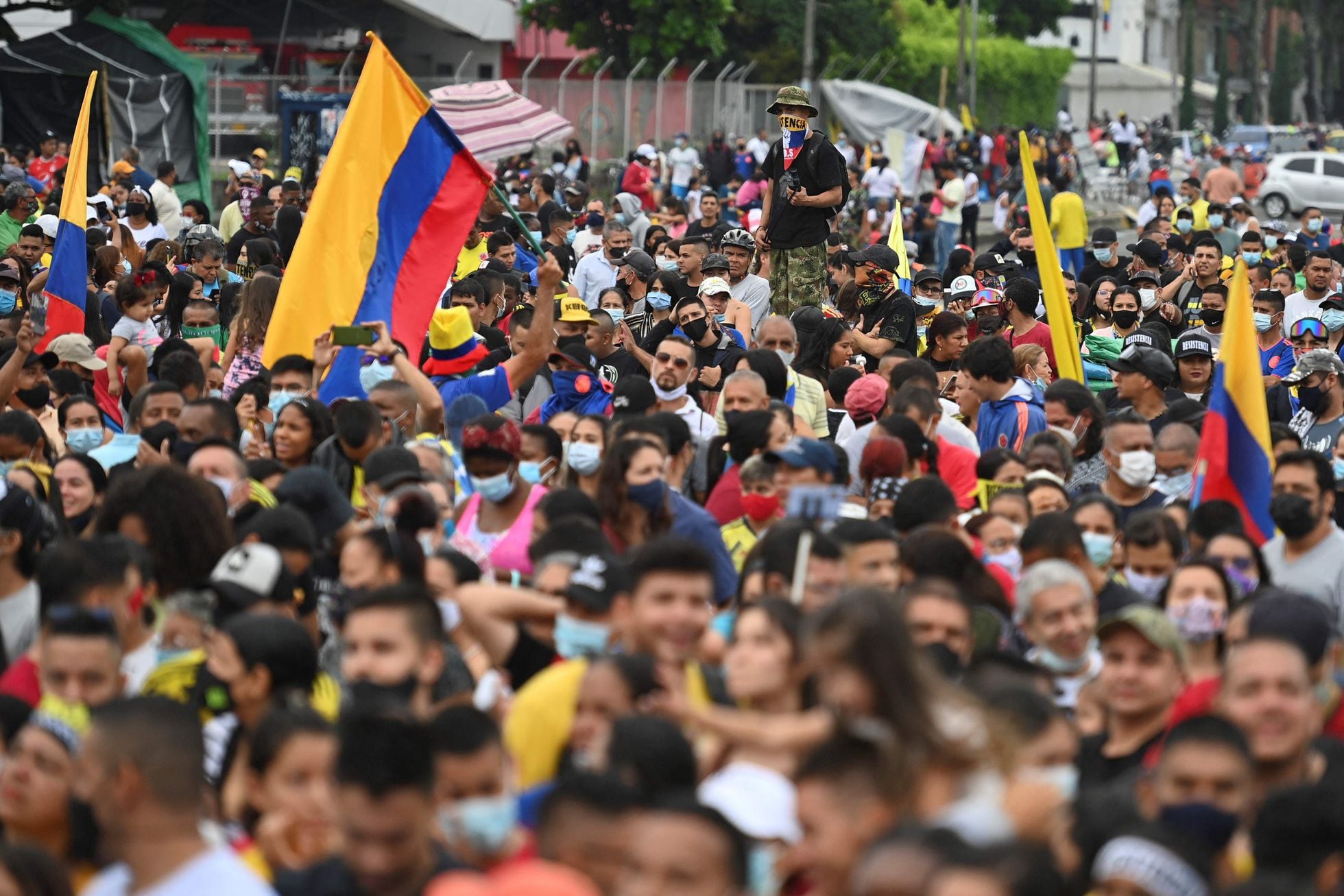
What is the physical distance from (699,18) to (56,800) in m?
40.3

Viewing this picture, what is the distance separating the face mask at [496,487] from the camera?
743 centimetres

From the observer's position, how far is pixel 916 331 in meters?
12.9

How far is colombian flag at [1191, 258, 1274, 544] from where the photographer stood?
7863 millimetres

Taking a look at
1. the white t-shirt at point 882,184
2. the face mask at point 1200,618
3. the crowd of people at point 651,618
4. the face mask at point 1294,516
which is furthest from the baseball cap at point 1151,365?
the white t-shirt at point 882,184

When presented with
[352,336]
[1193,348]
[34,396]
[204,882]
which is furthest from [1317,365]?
[204,882]

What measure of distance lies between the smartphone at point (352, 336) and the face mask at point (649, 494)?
216 cm

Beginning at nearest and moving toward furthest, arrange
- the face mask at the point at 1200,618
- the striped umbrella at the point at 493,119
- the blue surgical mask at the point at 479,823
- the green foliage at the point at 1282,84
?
1. the blue surgical mask at the point at 479,823
2. the face mask at the point at 1200,618
3. the striped umbrella at the point at 493,119
4. the green foliage at the point at 1282,84

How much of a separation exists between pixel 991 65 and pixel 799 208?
53.5 m

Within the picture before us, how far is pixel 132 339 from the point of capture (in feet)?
36.9

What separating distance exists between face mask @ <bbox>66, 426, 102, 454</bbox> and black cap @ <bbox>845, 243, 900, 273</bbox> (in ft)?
17.9

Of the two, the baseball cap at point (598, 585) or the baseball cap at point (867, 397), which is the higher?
the baseball cap at point (598, 585)

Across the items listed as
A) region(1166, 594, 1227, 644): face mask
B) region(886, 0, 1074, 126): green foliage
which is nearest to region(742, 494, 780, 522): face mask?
region(1166, 594, 1227, 644): face mask

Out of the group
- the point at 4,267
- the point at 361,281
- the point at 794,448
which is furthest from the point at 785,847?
the point at 4,267

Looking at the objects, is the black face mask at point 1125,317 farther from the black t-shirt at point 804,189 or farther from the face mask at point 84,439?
the face mask at point 84,439
